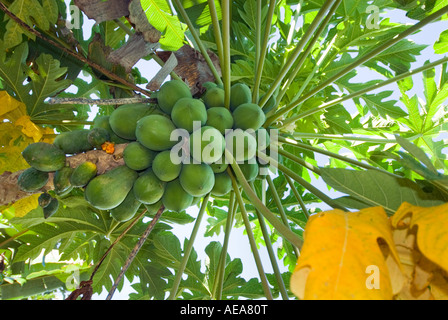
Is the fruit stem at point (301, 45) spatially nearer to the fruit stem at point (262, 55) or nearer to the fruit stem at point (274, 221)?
the fruit stem at point (262, 55)

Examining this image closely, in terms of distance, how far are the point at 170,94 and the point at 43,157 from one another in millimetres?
616

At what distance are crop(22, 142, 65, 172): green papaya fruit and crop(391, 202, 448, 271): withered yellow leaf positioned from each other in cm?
134

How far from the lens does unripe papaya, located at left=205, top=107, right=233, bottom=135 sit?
1736mm

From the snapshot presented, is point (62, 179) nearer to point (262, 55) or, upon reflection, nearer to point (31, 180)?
point (31, 180)

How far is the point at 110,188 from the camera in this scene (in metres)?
1.59

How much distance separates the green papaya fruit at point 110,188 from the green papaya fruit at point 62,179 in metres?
0.09

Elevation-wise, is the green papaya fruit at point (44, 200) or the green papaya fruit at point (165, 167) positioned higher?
the green papaya fruit at point (165, 167)

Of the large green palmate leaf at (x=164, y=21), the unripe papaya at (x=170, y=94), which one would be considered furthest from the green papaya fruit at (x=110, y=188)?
the large green palmate leaf at (x=164, y=21)

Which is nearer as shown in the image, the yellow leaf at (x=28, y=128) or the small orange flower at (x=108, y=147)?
the small orange flower at (x=108, y=147)

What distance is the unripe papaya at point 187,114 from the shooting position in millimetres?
1640

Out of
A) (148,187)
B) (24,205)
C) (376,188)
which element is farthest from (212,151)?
(24,205)

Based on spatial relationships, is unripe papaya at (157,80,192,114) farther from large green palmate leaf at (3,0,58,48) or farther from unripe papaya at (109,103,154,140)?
large green palmate leaf at (3,0,58,48)
